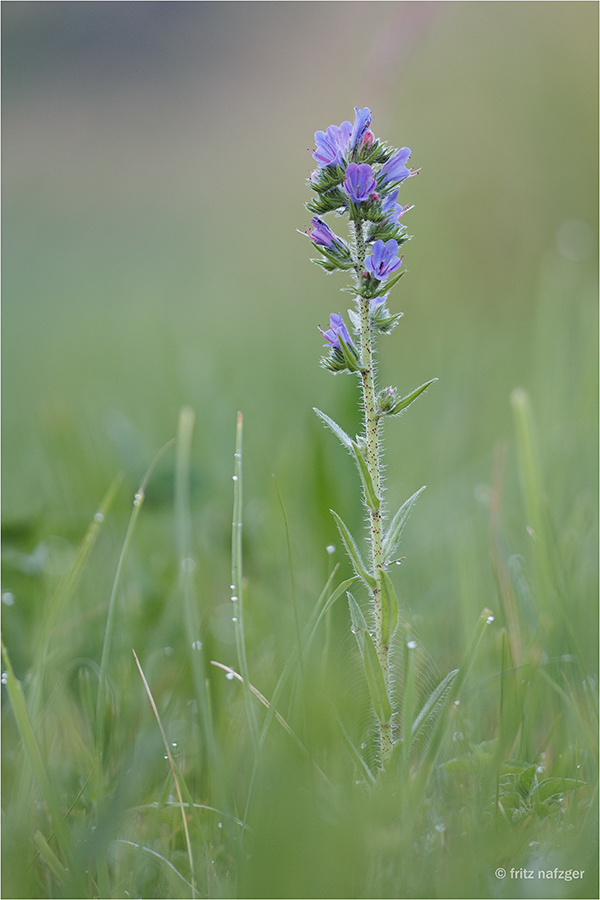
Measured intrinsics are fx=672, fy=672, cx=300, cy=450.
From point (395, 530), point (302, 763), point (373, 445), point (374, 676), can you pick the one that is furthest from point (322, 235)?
point (302, 763)

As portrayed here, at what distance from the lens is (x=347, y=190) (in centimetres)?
146

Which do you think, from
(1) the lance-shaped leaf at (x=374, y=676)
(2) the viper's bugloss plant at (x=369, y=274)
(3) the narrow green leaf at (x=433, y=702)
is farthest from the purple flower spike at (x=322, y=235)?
(3) the narrow green leaf at (x=433, y=702)

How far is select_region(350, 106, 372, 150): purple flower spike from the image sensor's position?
4.91 feet

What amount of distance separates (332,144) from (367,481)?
76 centimetres

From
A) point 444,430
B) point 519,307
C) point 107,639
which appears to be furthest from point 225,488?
point 519,307

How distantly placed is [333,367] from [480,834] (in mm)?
1015

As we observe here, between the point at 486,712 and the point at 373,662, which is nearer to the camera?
the point at 373,662

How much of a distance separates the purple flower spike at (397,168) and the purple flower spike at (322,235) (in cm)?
17

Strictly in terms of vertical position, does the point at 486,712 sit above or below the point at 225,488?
below

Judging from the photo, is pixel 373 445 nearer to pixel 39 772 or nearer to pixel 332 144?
pixel 332 144

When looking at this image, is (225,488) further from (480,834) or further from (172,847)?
(480,834)

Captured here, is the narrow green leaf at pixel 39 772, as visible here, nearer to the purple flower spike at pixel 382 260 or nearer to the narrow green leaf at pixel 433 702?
the narrow green leaf at pixel 433 702

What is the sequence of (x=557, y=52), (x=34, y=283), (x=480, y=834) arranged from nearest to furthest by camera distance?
(x=480, y=834) < (x=557, y=52) < (x=34, y=283)

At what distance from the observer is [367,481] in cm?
148
